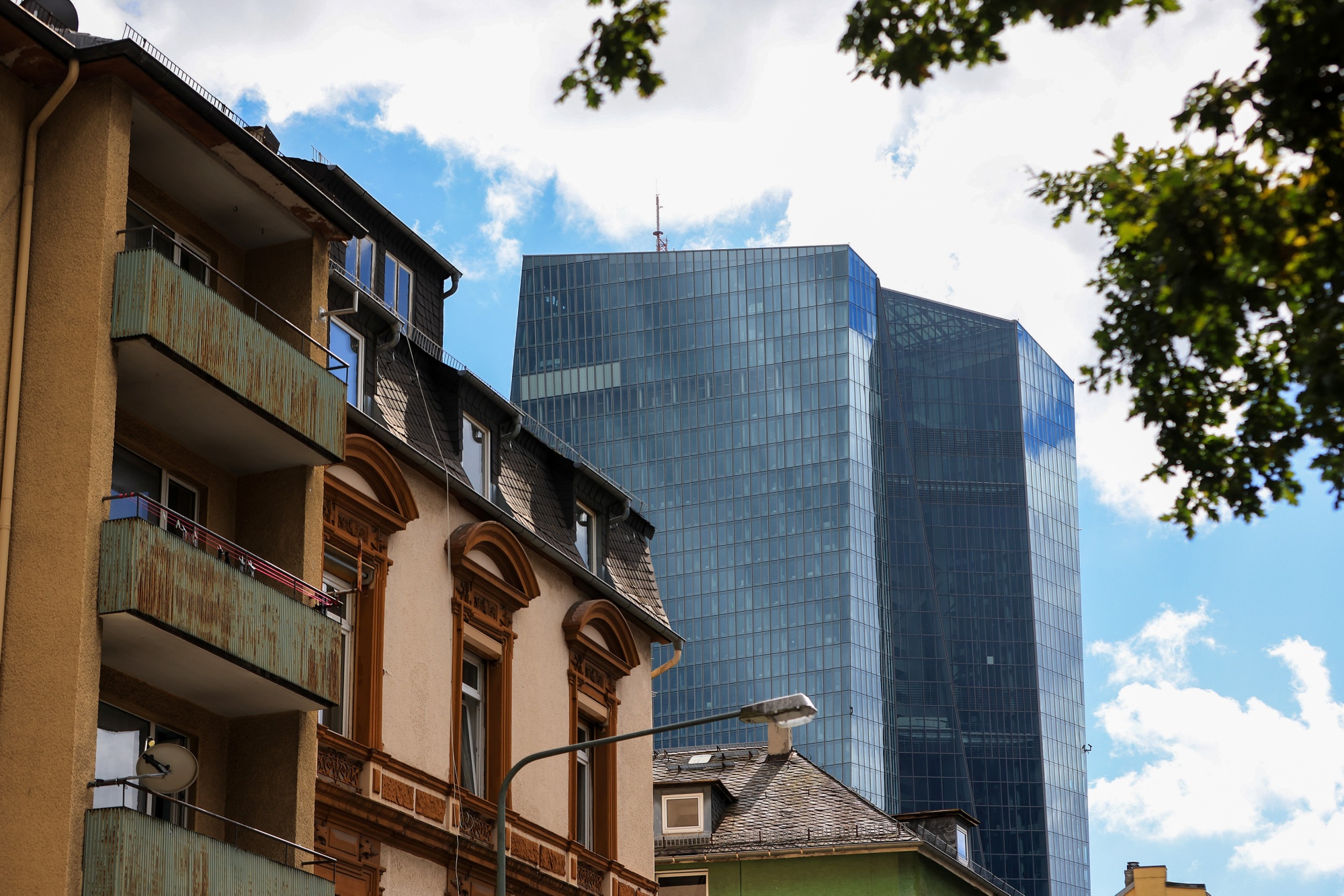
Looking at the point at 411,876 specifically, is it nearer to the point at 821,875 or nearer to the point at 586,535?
the point at 586,535

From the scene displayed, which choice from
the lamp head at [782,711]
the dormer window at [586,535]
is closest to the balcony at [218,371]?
the lamp head at [782,711]

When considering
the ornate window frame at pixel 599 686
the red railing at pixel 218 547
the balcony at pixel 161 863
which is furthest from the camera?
the ornate window frame at pixel 599 686

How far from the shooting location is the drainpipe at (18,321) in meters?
17.4

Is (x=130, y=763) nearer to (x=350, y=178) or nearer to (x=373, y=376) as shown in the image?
(x=373, y=376)

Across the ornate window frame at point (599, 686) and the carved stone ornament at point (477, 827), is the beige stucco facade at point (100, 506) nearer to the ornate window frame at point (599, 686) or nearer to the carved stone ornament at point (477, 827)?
the carved stone ornament at point (477, 827)

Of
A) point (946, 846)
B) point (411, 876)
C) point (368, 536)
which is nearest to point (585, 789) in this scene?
point (411, 876)

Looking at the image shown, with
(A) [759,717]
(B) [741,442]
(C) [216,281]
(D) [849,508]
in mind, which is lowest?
(A) [759,717]

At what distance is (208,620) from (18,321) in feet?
11.0

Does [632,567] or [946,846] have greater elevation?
[632,567]

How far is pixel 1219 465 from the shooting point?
12281mm

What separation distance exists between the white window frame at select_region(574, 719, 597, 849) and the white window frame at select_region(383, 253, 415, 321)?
6931 millimetres

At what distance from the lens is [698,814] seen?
4216 cm

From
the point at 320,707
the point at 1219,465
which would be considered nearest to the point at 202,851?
the point at 320,707

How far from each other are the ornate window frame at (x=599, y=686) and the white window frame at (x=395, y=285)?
5.21 m
